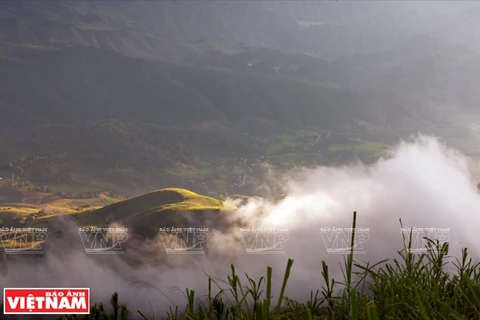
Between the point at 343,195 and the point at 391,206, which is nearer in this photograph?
the point at 391,206

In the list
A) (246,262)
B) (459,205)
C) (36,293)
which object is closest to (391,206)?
(459,205)

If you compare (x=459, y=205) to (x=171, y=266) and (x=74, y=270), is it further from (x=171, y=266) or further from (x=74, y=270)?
(x=74, y=270)

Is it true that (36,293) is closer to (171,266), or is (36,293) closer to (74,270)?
(171,266)

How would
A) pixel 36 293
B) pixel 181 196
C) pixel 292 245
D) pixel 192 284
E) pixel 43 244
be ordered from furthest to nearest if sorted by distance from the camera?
pixel 181 196 → pixel 43 244 → pixel 292 245 → pixel 192 284 → pixel 36 293

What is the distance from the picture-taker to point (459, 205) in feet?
481

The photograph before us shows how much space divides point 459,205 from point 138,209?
107733 millimetres

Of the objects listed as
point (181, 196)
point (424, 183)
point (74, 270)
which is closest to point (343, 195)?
point (424, 183)

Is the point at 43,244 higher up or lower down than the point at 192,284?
higher up

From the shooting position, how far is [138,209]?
163 metres

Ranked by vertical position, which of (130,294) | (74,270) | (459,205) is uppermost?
(459,205)

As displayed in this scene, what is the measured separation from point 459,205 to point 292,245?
56251 mm

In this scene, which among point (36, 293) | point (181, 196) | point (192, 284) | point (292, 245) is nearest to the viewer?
point (36, 293)

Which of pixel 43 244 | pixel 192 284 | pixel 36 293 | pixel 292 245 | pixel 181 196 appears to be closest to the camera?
pixel 36 293

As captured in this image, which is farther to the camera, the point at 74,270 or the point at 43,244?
the point at 43,244
